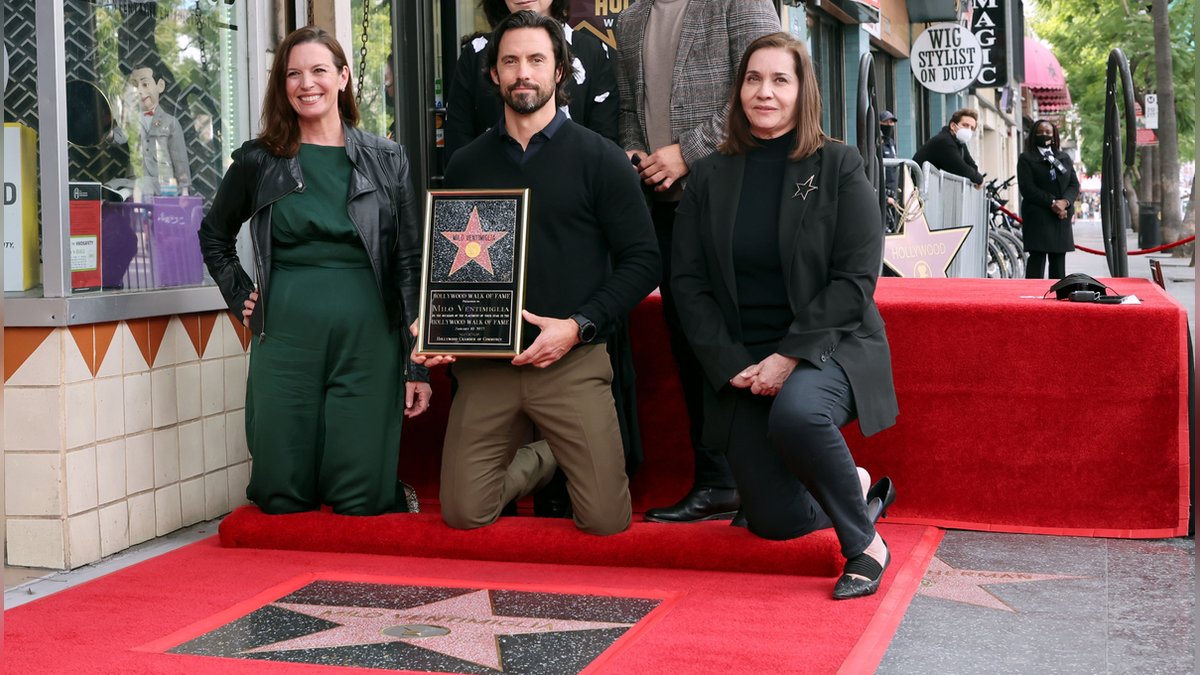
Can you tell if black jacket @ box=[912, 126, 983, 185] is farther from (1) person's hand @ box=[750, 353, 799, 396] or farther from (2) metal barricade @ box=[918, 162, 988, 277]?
(1) person's hand @ box=[750, 353, 799, 396]

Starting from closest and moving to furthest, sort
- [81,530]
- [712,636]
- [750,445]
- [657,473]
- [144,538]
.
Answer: [712,636]
[750,445]
[81,530]
[144,538]
[657,473]

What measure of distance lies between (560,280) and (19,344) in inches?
70.6

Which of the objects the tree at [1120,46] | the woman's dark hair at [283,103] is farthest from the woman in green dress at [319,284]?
the tree at [1120,46]

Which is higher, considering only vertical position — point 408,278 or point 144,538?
point 408,278

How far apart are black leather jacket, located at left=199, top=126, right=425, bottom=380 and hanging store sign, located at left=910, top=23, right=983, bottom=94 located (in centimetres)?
1118

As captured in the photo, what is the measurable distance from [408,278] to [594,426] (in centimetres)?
90

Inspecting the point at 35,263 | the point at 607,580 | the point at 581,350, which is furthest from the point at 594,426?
the point at 35,263

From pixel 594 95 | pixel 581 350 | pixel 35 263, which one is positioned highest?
pixel 594 95

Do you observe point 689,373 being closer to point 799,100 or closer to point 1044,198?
point 799,100

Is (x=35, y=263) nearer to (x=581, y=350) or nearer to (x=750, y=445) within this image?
(x=581, y=350)

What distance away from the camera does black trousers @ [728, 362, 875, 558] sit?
143 inches

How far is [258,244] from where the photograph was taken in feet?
14.5

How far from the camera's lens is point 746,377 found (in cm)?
387

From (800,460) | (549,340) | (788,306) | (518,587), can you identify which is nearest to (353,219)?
(549,340)
